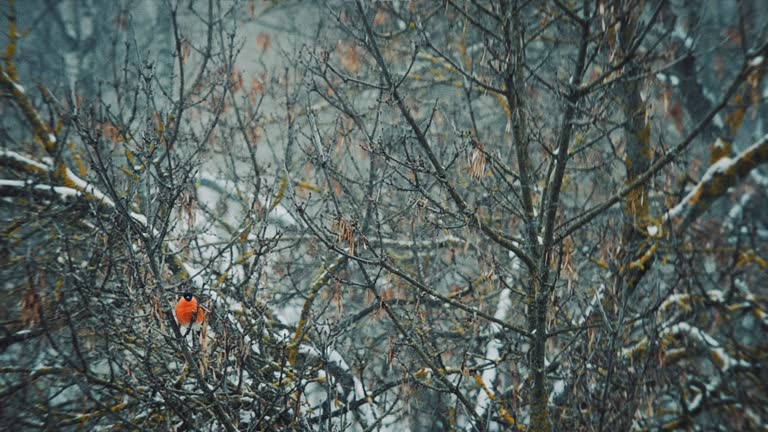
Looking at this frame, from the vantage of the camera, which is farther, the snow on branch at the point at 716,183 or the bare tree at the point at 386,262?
the snow on branch at the point at 716,183

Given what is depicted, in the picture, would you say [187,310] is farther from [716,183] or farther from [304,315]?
[716,183]

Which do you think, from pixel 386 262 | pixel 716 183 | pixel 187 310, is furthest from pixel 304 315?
pixel 716 183

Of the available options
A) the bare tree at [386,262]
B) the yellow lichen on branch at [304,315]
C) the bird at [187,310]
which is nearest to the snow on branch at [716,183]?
the bare tree at [386,262]

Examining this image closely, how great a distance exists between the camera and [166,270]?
522cm

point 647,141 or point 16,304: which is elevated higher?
point 647,141

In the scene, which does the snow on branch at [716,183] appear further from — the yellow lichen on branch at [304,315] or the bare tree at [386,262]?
the yellow lichen on branch at [304,315]

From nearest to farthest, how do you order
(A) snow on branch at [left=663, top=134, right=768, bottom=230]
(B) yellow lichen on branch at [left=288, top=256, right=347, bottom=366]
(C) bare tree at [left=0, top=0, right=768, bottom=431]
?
(C) bare tree at [left=0, top=0, right=768, bottom=431] < (B) yellow lichen on branch at [left=288, top=256, right=347, bottom=366] < (A) snow on branch at [left=663, top=134, right=768, bottom=230]

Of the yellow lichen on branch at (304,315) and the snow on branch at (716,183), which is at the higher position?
the snow on branch at (716,183)

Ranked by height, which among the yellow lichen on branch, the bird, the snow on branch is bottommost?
the bird

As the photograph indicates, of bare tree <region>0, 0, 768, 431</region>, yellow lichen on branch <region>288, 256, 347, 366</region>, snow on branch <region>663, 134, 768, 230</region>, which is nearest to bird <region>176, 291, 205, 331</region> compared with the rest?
bare tree <region>0, 0, 768, 431</region>

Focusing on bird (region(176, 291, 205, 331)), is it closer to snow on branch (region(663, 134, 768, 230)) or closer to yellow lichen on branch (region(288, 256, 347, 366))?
yellow lichen on branch (region(288, 256, 347, 366))

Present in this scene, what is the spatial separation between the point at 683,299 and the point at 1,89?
6.45 meters

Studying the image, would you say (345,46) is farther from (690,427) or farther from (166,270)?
(690,427)

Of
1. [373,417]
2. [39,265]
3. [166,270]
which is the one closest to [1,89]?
[39,265]
